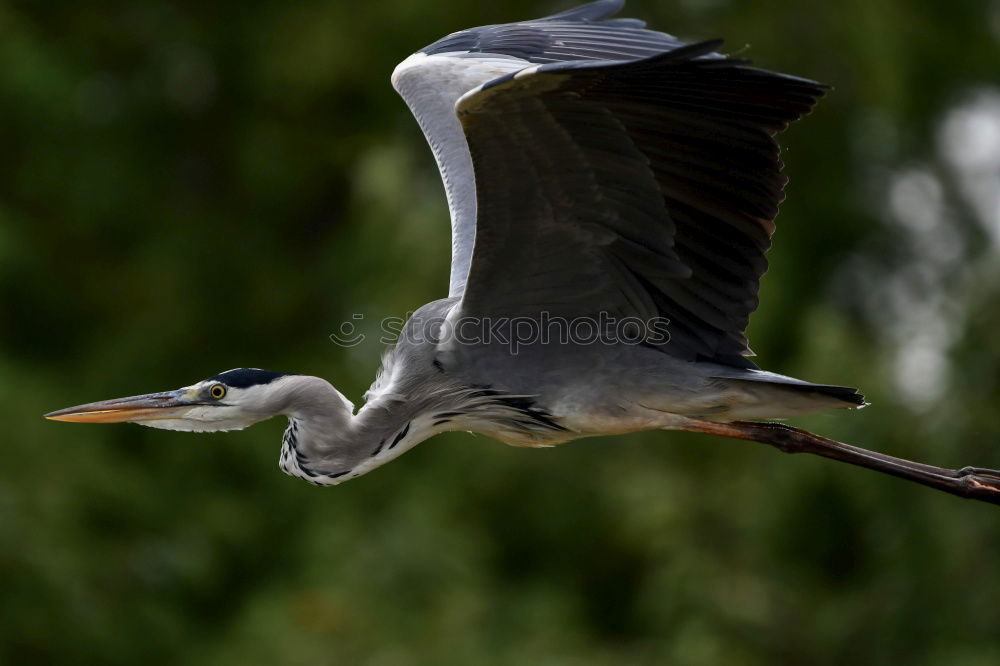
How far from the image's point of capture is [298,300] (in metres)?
10.1

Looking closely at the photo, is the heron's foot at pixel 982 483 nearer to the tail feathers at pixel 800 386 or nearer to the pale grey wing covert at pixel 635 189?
the tail feathers at pixel 800 386

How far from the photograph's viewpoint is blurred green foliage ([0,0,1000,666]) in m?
7.64

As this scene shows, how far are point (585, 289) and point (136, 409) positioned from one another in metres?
1.44

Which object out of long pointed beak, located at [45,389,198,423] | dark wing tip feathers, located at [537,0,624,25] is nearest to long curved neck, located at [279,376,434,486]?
long pointed beak, located at [45,389,198,423]

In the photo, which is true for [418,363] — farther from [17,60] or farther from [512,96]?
[17,60]

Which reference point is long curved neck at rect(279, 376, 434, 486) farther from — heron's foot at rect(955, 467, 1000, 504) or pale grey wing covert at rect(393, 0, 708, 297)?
heron's foot at rect(955, 467, 1000, 504)

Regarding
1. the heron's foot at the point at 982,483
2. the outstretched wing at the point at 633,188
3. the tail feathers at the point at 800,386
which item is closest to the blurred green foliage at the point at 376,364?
the heron's foot at the point at 982,483

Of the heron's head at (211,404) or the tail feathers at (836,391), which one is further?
the heron's head at (211,404)

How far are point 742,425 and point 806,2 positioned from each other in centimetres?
714

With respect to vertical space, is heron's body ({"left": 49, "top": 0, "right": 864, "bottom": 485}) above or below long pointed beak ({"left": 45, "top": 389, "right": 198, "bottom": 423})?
above

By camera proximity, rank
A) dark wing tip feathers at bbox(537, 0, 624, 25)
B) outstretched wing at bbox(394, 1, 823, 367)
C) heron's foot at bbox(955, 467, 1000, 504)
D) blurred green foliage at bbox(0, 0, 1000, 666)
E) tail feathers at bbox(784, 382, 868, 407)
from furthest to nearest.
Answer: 1. blurred green foliage at bbox(0, 0, 1000, 666)
2. dark wing tip feathers at bbox(537, 0, 624, 25)
3. heron's foot at bbox(955, 467, 1000, 504)
4. tail feathers at bbox(784, 382, 868, 407)
5. outstretched wing at bbox(394, 1, 823, 367)

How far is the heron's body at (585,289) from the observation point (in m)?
3.70

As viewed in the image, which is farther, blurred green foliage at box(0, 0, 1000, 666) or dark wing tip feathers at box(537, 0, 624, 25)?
blurred green foliage at box(0, 0, 1000, 666)

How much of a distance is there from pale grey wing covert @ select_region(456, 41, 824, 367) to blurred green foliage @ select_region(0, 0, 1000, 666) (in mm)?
3167
